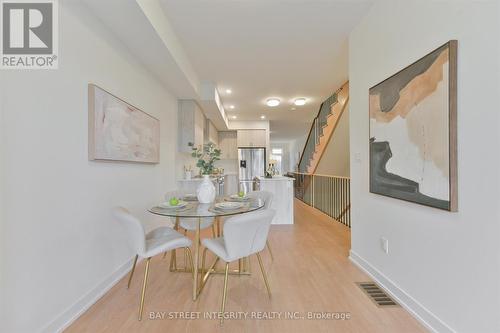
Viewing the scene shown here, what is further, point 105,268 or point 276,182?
point 276,182

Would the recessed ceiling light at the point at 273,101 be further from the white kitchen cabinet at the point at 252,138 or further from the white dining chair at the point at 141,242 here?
the white dining chair at the point at 141,242

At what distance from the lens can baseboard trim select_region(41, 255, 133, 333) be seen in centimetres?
158

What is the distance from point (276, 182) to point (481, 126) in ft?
11.1

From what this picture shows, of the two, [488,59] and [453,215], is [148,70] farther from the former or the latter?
[453,215]

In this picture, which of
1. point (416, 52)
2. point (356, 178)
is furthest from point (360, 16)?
point (356, 178)

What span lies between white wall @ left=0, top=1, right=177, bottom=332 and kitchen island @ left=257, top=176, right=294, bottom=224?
269 cm

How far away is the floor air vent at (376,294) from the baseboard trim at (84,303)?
7.79ft

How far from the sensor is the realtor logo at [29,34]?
1.41 meters

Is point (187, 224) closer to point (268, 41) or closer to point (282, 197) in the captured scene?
point (282, 197)

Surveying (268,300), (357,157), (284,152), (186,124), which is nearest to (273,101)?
(186,124)

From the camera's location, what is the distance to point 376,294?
79.9 inches

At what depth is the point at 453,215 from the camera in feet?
4.70

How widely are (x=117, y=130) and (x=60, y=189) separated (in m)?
0.86

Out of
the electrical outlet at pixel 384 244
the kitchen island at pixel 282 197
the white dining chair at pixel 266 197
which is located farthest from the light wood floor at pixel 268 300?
the kitchen island at pixel 282 197
